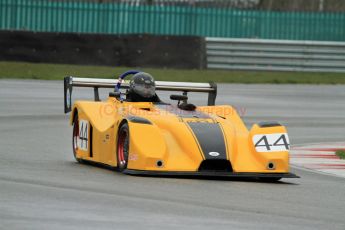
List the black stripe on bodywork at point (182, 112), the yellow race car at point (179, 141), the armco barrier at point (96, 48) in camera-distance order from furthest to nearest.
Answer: the armco barrier at point (96, 48) → the black stripe on bodywork at point (182, 112) → the yellow race car at point (179, 141)

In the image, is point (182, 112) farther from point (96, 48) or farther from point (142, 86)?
point (96, 48)

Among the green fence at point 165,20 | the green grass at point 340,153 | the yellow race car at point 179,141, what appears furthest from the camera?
the green fence at point 165,20

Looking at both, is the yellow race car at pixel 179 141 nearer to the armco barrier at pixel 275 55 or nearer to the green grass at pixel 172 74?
the green grass at pixel 172 74

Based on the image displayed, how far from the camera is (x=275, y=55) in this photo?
32688mm

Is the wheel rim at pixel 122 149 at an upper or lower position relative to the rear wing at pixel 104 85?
lower

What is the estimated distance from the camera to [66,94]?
47.8 feet

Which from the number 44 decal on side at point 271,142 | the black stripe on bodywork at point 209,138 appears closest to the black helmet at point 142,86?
the black stripe on bodywork at point 209,138

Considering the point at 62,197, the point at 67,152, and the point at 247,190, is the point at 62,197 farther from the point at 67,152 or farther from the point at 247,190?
the point at 67,152

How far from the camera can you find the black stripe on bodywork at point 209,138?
38.3ft

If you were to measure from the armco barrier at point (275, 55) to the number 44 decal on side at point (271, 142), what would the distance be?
20013mm

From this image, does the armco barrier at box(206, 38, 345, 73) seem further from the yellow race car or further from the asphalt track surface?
the yellow race car

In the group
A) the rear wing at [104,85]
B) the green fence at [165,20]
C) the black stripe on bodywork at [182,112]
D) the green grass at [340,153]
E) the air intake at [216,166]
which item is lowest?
the green grass at [340,153]

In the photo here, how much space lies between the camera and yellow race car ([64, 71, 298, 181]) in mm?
11672

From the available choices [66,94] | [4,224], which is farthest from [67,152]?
[4,224]
